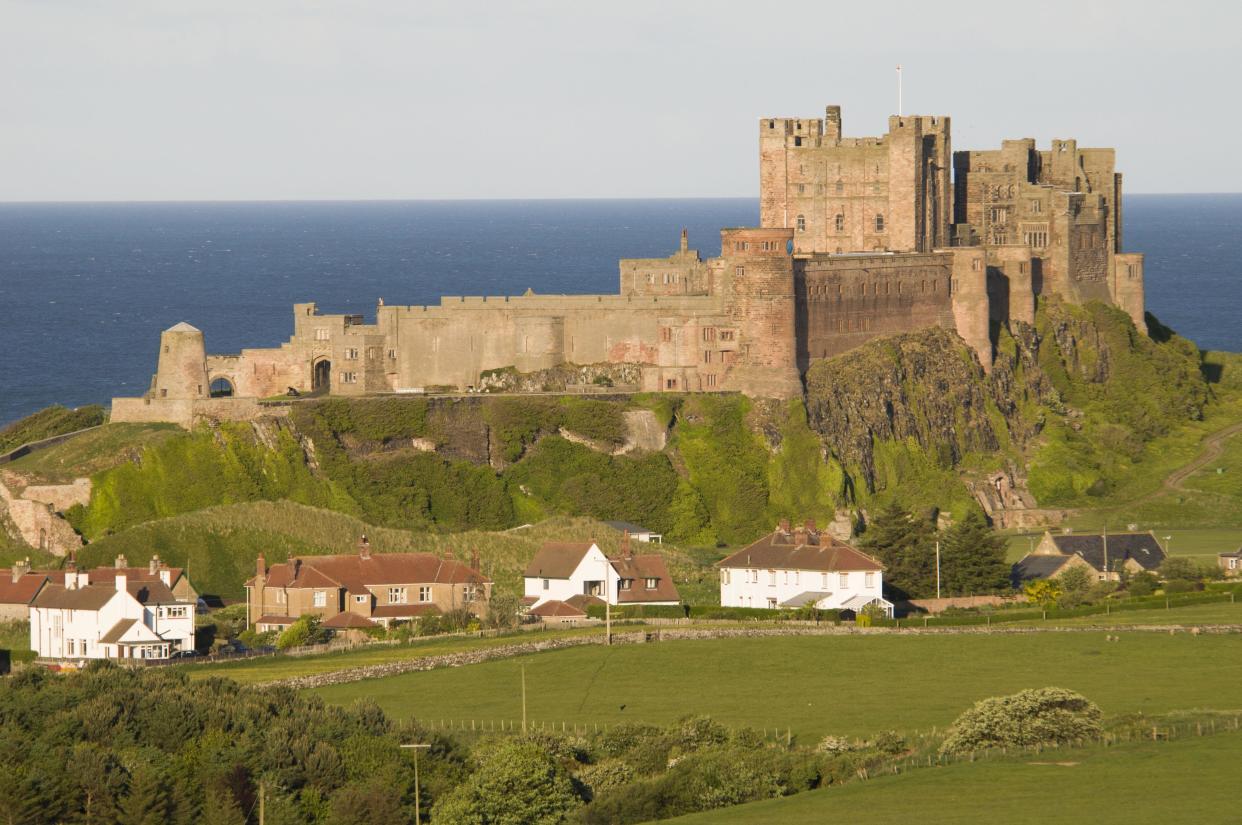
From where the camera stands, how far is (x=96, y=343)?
17300 cm

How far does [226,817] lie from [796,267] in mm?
53026

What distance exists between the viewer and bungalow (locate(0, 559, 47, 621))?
82688mm

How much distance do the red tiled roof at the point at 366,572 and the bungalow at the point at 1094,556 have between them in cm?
1719

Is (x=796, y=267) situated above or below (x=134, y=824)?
above

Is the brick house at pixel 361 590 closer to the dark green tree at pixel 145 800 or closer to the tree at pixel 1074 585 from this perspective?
the tree at pixel 1074 585

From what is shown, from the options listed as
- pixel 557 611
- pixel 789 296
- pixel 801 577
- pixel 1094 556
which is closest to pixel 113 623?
pixel 557 611

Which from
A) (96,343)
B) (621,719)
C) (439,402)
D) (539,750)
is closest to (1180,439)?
(439,402)

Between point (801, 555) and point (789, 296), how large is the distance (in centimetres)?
1933

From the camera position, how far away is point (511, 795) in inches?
2235

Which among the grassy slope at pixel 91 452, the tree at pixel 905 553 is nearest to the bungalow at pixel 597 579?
the tree at pixel 905 553

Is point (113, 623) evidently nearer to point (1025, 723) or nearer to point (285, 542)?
point (285, 542)

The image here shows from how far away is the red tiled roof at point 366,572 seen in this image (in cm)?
8306

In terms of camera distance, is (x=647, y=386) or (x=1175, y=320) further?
(x=1175, y=320)

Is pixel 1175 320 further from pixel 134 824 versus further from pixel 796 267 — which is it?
pixel 134 824
